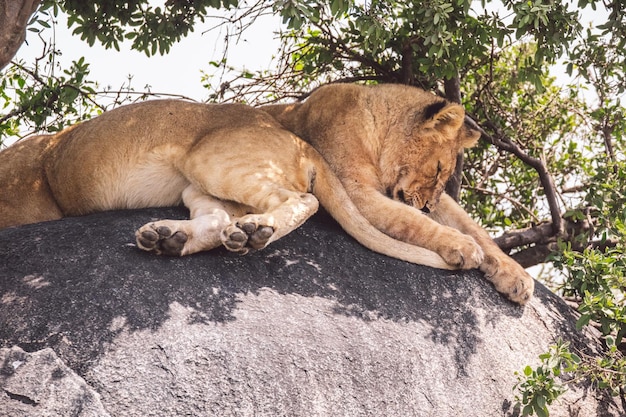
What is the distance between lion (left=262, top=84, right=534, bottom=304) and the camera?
215 inches

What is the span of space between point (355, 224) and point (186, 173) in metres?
1.12

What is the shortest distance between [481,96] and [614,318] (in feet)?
11.1

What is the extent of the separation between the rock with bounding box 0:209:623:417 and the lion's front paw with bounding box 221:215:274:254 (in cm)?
13

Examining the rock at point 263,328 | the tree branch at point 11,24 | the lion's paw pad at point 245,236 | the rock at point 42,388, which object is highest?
the tree branch at point 11,24

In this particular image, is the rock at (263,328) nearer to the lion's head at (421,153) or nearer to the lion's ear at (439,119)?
the lion's head at (421,153)

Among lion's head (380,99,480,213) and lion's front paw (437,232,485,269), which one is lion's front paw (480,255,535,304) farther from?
lion's head (380,99,480,213)

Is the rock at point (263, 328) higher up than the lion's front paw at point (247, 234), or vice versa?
the lion's front paw at point (247, 234)

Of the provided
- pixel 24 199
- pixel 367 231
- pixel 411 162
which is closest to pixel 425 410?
pixel 367 231

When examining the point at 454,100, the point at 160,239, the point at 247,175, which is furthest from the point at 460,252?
the point at 454,100

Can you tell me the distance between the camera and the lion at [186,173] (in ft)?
16.5

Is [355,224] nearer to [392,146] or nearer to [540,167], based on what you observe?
[392,146]

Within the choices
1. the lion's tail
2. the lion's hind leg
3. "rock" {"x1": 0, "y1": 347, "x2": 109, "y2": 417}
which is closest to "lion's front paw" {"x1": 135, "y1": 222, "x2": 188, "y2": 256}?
the lion's hind leg

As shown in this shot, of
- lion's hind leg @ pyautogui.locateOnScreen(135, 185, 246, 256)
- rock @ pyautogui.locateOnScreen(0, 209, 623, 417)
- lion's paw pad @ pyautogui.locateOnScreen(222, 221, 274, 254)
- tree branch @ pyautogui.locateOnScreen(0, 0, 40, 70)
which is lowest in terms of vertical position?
rock @ pyautogui.locateOnScreen(0, 209, 623, 417)

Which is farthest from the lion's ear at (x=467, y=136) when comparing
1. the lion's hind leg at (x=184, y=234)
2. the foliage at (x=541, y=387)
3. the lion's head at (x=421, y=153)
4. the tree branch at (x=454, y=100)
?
the lion's hind leg at (x=184, y=234)
